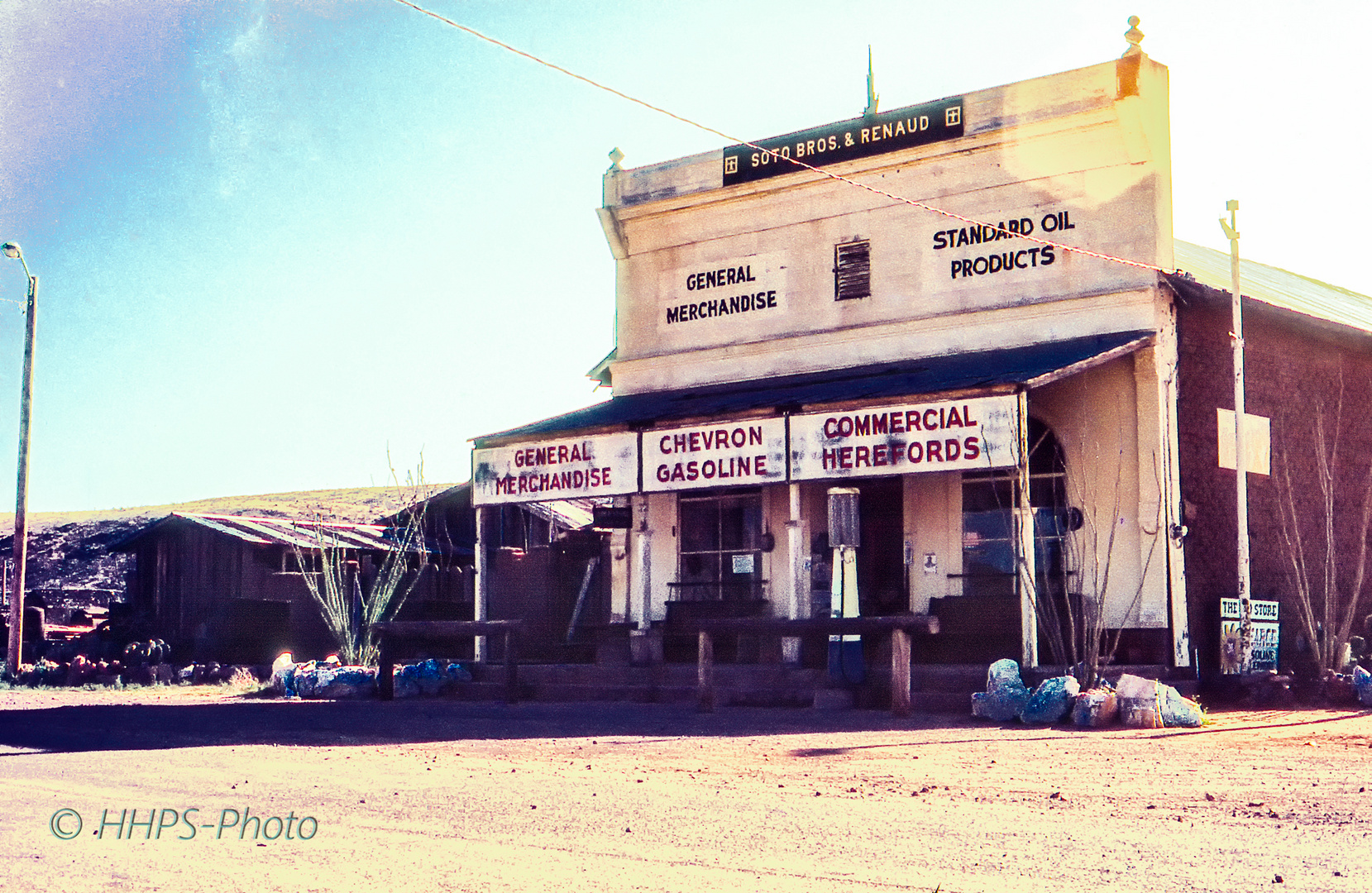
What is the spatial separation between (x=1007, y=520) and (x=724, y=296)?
557 cm

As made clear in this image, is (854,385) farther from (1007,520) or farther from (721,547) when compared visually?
(721,547)

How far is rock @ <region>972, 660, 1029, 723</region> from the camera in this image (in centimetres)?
1363

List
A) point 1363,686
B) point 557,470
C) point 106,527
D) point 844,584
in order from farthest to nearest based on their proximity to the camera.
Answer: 1. point 106,527
2. point 557,470
3. point 844,584
4. point 1363,686

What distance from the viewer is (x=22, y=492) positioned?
25.6 m

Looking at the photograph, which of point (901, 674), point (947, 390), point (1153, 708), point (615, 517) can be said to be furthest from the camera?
point (615, 517)

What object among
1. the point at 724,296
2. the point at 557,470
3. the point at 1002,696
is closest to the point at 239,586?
the point at 557,470

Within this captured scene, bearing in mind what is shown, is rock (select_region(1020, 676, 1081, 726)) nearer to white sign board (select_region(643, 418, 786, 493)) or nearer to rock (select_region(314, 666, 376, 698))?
white sign board (select_region(643, 418, 786, 493))

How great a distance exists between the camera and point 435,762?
1077 centimetres

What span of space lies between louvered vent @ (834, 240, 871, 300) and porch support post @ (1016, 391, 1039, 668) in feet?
15.5

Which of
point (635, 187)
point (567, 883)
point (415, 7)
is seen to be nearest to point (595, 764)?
A: point (567, 883)

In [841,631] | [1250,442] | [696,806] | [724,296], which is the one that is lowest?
[696,806]

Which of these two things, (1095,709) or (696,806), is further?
(1095,709)

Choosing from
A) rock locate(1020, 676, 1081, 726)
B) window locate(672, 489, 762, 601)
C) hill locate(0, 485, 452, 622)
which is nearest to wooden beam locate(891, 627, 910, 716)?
rock locate(1020, 676, 1081, 726)

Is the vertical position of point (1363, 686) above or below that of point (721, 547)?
below
